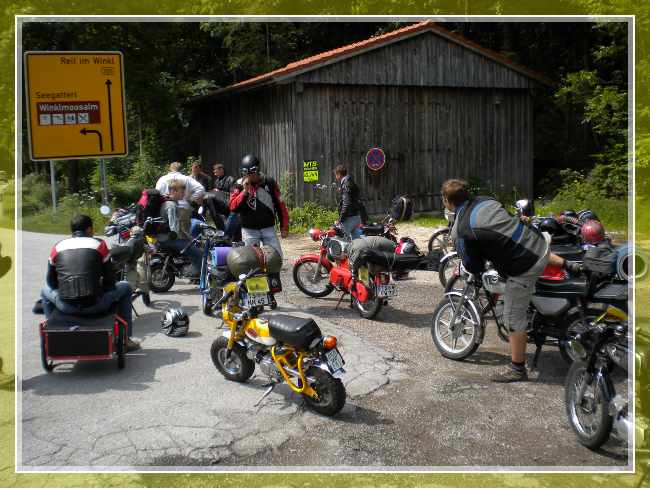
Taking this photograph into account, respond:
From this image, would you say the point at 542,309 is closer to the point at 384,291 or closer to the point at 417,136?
the point at 384,291

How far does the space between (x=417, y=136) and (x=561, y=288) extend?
43.5 ft

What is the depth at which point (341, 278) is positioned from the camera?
8.59 meters

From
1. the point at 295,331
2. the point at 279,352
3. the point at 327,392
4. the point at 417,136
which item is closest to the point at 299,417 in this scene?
the point at 327,392

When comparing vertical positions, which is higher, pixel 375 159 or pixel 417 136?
pixel 417 136

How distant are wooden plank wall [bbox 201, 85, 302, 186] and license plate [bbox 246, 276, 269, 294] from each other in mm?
11232

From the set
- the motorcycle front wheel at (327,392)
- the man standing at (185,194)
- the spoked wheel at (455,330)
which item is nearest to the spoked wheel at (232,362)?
the motorcycle front wheel at (327,392)

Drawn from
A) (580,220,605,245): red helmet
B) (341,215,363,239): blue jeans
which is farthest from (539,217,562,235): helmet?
(341,215,363,239): blue jeans

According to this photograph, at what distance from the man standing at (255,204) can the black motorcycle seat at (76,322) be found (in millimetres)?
2588

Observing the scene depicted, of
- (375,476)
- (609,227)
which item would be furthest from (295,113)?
(375,476)

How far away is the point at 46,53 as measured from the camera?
20.3ft

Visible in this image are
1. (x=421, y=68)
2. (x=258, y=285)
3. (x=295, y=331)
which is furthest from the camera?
(x=421, y=68)

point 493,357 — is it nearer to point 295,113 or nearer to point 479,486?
point 479,486

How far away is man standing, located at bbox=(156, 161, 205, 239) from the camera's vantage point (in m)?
10.2

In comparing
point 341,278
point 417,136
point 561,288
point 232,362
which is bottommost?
point 232,362
